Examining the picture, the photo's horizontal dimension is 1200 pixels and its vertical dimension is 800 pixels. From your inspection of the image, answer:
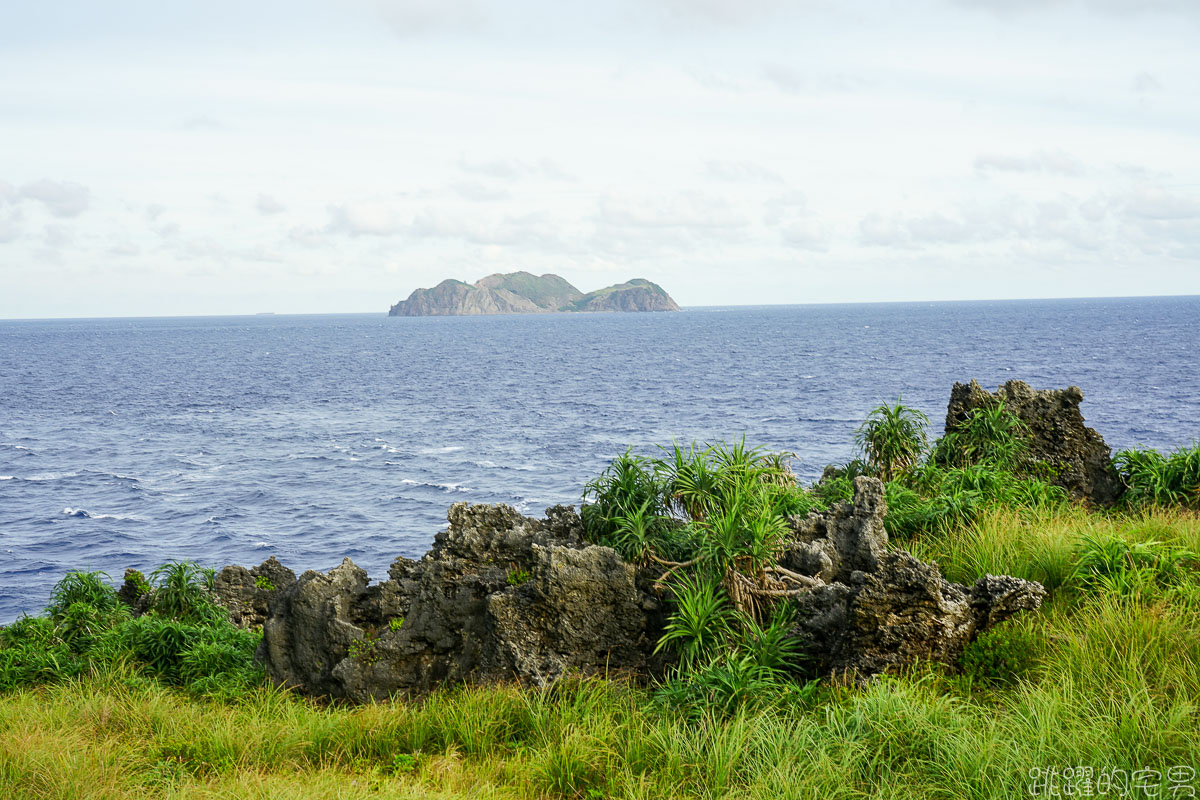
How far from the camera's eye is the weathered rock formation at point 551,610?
9.17m

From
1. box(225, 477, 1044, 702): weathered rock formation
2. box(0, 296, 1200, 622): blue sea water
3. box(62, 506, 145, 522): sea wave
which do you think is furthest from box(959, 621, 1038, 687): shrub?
box(62, 506, 145, 522): sea wave

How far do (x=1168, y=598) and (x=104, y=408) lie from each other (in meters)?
86.2

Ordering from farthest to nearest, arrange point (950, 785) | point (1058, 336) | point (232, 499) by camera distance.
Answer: point (1058, 336), point (232, 499), point (950, 785)

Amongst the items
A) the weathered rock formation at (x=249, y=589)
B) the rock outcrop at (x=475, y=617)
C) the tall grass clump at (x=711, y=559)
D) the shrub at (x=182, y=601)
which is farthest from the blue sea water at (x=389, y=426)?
the shrub at (x=182, y=601)

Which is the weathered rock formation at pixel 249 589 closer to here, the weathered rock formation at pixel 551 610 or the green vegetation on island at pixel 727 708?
the green vegetation on island at pixel 727 708

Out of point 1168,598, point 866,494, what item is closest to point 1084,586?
point 1168,598

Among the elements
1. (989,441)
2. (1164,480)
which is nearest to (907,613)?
(989,441)

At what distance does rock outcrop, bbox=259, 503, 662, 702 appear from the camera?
407 inches

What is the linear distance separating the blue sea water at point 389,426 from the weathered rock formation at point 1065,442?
7107 mm

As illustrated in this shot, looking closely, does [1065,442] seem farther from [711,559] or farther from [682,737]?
[682,737]

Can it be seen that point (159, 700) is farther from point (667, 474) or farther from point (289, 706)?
point (667, 474)

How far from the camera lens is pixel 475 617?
1132cm

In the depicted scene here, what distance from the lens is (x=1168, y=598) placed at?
30.8 ft

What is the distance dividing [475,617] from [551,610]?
1.44m
